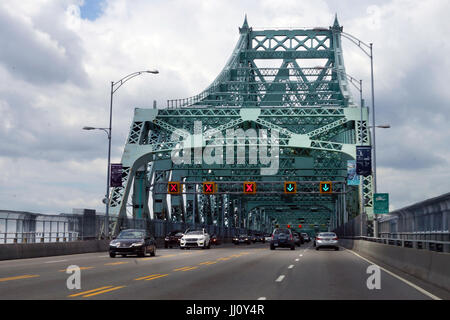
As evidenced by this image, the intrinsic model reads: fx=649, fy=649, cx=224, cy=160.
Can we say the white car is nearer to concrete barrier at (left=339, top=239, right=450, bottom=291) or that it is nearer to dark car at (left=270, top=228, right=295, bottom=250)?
dark car at (left=270, top=228, right=295, bottom=250)

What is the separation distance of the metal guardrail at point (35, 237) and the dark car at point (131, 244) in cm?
453

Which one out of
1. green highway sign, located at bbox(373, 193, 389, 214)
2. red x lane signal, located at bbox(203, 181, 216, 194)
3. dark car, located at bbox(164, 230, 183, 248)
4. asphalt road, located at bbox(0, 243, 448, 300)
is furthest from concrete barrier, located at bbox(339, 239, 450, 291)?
red x lane signal, located at bbox(203, 181, 216, 194)

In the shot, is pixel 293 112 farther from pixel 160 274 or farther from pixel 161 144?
pixel 160 274

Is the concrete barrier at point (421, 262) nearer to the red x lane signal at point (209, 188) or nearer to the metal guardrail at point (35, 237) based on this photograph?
the metal guardrail at point (35, 237)

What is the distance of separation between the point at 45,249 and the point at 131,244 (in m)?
5.15

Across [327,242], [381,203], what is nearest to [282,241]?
[327,242]

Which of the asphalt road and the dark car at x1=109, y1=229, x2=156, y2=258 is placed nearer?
the asphalt road

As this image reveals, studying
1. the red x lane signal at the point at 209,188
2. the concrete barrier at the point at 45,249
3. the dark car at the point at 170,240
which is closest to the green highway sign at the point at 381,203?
the concrete barrier at the point at 45,249

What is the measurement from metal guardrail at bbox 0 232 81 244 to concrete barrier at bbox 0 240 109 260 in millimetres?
740

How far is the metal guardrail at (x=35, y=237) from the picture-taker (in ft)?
98.2

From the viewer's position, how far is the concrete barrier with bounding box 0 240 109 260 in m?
28.5

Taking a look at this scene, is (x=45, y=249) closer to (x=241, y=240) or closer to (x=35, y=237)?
(x=35, y=237)

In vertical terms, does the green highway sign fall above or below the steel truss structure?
below

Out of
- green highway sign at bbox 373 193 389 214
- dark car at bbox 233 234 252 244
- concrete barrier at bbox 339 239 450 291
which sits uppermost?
green highway sign at bbox 373 193 389 214
